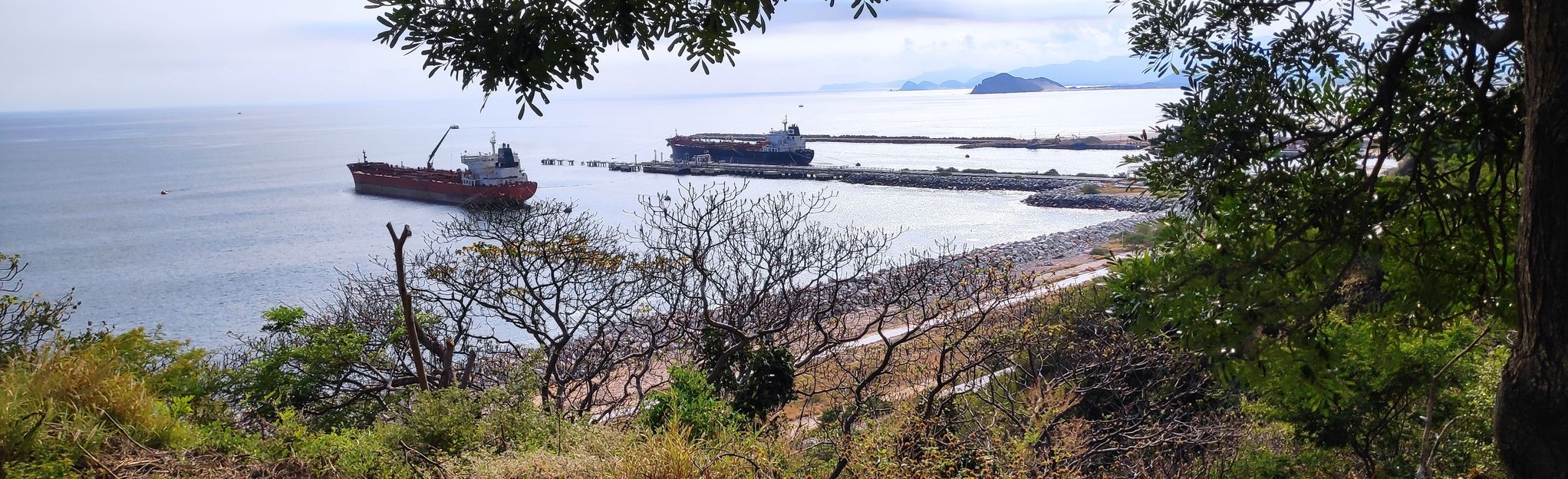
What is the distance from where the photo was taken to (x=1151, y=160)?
3957mm

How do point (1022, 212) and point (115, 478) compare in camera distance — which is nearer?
point (115, 478)

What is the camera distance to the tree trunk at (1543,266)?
97.3 inches

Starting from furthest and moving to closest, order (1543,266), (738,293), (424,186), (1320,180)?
(424,186) < (738,293) < (1320,180) < (1543,266)

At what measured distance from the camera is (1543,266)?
2.51 meters

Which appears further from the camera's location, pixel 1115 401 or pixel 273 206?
pixel 273 206

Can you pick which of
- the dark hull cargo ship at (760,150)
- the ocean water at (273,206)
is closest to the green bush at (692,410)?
the ocean water at (273,206)

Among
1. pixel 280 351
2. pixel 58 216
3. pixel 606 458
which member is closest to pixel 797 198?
pixel 58 216

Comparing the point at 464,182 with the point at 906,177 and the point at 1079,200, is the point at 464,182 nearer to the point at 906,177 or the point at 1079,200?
the point at 906,177

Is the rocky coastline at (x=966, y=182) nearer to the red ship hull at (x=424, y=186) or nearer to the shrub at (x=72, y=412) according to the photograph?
the red ship hull at (x=424, y=186)

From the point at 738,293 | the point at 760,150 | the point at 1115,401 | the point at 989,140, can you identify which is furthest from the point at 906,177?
the point at 1115,401

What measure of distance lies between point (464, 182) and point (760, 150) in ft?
75.0

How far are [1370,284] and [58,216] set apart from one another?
163 ft

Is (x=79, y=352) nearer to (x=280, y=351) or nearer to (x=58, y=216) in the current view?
(x=280, y=351)

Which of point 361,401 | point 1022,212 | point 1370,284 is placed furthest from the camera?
point 1022,212
